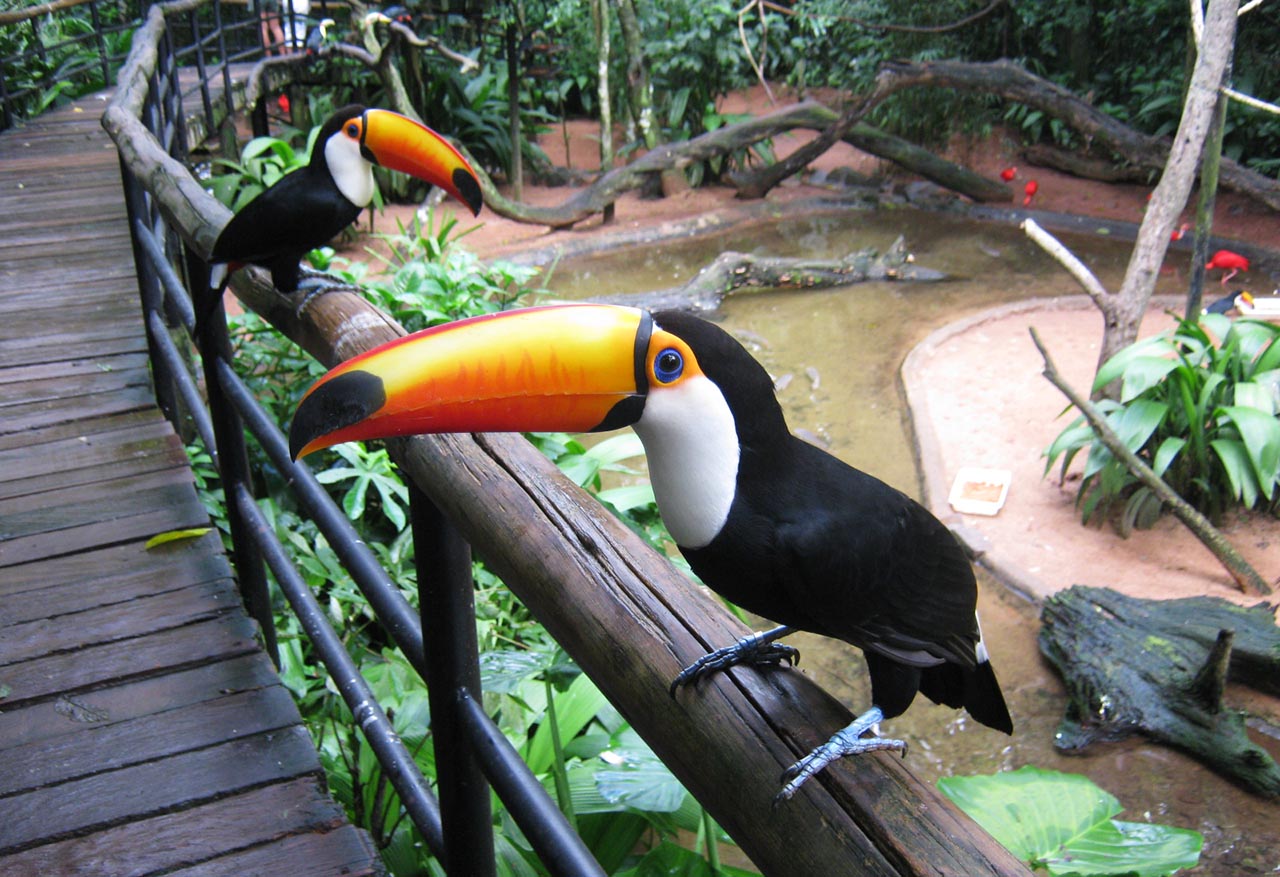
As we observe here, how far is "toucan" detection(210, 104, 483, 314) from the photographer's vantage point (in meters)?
2.14

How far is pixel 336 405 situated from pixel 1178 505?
401 centimetres

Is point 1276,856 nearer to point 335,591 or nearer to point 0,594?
point 335,591

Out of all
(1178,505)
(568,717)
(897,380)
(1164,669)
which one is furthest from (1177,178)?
(568,717)

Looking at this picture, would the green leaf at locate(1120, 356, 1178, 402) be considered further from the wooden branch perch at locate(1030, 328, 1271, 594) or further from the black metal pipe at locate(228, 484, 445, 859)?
the black metal pipe at locate(228, 484, 445, 859)

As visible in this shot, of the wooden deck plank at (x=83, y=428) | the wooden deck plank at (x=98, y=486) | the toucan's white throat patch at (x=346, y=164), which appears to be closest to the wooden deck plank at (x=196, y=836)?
the wooden deck plank at (x=98, y=486)

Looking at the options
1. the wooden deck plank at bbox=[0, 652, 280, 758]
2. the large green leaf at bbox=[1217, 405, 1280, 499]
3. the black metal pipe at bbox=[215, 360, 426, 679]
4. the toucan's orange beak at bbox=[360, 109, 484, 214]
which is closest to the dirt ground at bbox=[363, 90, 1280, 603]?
the large green leaf at bbox=[1217, 405, 1280, 499]

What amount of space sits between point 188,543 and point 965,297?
622 centimetres

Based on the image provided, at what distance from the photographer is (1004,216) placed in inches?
357

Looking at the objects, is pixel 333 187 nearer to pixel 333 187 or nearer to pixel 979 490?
pixel 333 187

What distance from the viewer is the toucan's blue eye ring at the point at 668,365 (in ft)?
3.19

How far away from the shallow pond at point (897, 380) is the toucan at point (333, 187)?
2.25 meters

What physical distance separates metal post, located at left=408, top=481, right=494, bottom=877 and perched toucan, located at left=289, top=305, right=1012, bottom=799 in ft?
0.75

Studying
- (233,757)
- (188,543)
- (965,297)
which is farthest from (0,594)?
(965,297)

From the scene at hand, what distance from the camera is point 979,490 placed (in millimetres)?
4852
